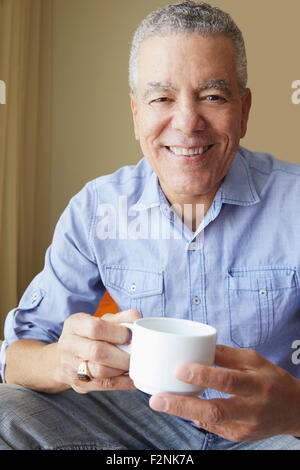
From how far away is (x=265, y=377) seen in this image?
83cm

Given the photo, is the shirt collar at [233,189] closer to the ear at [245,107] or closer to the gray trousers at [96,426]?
the ear at [245,107]

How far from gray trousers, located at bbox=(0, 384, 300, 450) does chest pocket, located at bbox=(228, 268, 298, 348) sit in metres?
0.24

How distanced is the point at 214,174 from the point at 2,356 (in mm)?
669

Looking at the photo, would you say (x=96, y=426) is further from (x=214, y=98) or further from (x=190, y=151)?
(x=214, y=98)

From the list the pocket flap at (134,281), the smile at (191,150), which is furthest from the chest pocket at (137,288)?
the smile at (191,150)

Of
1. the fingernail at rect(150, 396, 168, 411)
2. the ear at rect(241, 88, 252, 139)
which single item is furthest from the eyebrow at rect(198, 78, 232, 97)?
the fingernail at rect(150, 396, 168, 411)

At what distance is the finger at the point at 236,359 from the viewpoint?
813mm

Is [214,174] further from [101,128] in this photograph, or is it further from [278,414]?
[101,128]

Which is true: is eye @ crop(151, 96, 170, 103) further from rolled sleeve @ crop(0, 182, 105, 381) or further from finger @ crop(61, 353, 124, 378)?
finger @ crop(61, 353, 124, 378)

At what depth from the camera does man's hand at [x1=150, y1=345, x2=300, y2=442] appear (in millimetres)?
720

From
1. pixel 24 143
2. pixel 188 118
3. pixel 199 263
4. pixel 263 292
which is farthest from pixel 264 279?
pixel 24 143

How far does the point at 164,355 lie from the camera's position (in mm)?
699
